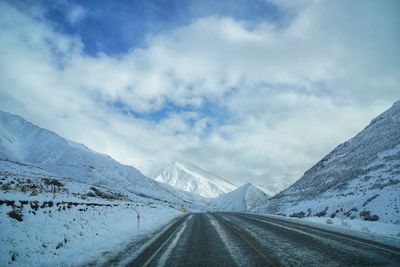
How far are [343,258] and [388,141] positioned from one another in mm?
73493

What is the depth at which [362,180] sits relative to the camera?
5984 centimetres

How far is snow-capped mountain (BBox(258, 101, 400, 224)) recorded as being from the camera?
32072 millimetres

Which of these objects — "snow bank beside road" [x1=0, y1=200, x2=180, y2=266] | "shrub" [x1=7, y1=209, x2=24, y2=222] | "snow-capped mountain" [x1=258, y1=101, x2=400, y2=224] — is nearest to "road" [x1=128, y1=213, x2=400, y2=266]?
"snow bank beside road" [x1=0, y1=200, x2=180, y2=266]

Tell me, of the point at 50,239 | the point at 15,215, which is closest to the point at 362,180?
the point at 50,239

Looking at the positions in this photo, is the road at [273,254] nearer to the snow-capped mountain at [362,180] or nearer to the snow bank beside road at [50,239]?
the snow bank beside road at [50,239]

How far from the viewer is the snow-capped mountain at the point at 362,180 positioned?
32072 mm

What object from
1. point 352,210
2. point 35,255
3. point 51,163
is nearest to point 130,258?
point 35,255

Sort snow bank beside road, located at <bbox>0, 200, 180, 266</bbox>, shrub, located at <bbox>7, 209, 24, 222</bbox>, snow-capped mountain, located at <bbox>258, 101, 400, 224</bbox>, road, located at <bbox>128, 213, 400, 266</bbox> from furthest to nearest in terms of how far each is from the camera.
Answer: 1. snow-capped mountain, located at <bbox>258, 101, 400, 224</bbox>
2. shrub, located at <bbox>7, 209, 24, 222</bbox>
3. snow bank beside road, located at <bbox>0, 200, 180, 266</bbox>
4. road, located at <bbox>128, 213, 400, 266</bbox>

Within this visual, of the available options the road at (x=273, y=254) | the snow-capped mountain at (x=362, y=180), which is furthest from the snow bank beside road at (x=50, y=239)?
the snow-capped mountain at (x=362, y=180)

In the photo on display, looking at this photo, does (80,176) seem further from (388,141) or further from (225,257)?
(225,257)

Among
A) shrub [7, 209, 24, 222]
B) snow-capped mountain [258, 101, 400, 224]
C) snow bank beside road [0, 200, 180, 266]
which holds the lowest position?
snow bank beside road [0, 200, 180, 266]

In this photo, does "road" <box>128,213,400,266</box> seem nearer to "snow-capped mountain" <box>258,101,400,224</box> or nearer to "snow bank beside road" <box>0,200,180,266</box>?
"snow bank beside road" <box>0,200,180,266</box>

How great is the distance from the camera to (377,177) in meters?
54.8

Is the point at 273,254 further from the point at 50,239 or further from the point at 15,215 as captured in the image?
the point at 15,215
